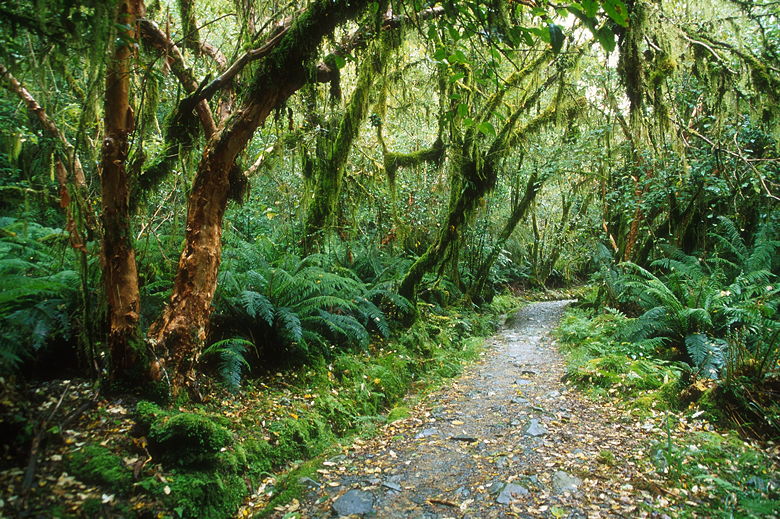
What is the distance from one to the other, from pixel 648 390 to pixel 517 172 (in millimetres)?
7770

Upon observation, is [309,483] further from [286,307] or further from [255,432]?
[286,307]

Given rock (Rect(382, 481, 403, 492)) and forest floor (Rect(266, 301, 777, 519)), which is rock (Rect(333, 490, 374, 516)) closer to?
forest floor (Rect(266, 301, 777, 519))

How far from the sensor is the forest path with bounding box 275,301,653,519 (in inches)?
106

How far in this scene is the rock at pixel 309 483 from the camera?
301cm

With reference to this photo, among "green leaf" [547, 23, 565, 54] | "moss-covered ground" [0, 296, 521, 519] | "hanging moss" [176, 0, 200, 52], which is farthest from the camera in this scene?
"hanging moss" [176, 0, 200, 52]

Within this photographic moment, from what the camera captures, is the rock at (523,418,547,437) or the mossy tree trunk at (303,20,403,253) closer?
the rock at (523,418,547,437)

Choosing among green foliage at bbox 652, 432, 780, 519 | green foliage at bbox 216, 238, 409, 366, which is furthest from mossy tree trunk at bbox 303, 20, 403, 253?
green foliage at bbox 652, 432, 780, 519

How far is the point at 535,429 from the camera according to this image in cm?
386

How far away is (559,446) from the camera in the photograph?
11.5ft

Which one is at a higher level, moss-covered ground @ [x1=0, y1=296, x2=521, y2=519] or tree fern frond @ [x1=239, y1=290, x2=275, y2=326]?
tree fern frond @ [x1=239, y1=290, x2=275, y2=326]

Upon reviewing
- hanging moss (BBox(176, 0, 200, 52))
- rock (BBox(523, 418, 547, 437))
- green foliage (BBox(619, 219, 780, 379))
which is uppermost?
hanging moss (BBox(176, 0, 200, 52))

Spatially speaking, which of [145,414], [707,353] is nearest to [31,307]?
[145,414]

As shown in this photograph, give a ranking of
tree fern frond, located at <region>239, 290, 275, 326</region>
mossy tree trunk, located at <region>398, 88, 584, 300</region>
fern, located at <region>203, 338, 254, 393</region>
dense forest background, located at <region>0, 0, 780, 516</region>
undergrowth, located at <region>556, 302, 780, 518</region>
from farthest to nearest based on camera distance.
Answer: mossy tree trunk, located at <region>398, 88, 584, 300</region> → tree fern frond, located at <region>239, 290, 275, 326</region> → fern, located at <region>203, 338, 254, 393</region> → dense forest background, located at <region>0, 0, 780, 516</region> → undergrowth, located at <region>556, 302, 780, 518</region>

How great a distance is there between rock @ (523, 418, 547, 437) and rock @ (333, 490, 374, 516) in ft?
5.44
